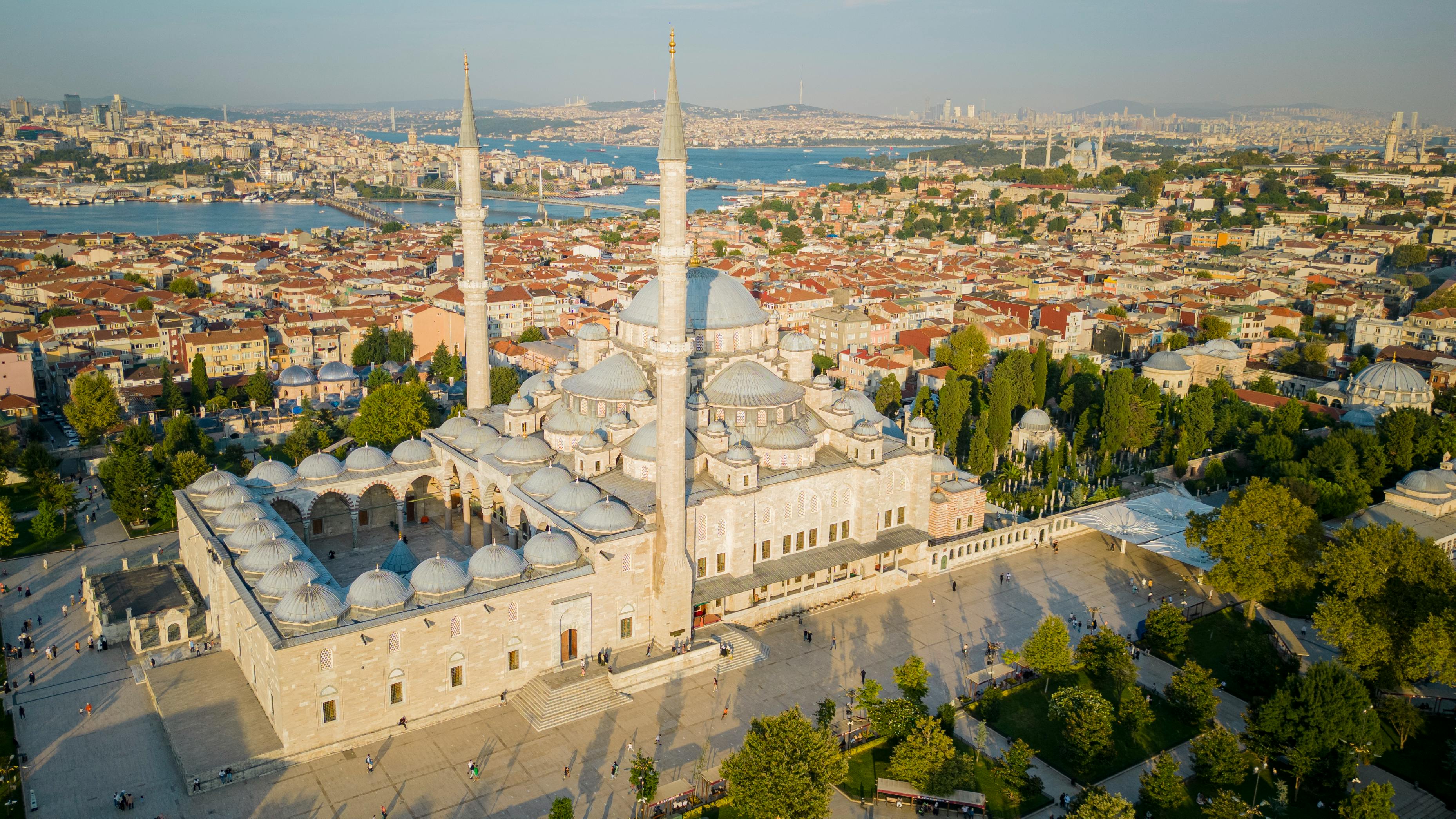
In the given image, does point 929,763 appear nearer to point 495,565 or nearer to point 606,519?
point 606,519

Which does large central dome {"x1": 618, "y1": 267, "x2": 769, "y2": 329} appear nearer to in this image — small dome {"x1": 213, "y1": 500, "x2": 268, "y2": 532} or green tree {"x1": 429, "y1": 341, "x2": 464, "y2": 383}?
small dome {"x1": 213, "y1": 500, "x2": 268, "y2": 532}

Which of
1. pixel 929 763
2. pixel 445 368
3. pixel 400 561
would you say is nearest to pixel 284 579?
pixel 400 561

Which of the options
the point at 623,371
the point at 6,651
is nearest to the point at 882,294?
the point at 623,371

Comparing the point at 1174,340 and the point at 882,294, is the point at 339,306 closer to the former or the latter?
the point at 882,294

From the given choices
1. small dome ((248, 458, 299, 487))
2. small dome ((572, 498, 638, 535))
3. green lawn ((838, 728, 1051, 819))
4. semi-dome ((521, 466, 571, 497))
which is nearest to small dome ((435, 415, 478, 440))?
small dome ((248, 458, 299, 487))

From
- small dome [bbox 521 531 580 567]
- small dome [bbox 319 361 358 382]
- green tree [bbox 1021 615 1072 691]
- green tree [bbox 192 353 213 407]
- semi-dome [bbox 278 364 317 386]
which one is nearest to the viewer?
green tree [bbox 1021 615 1072 691]
